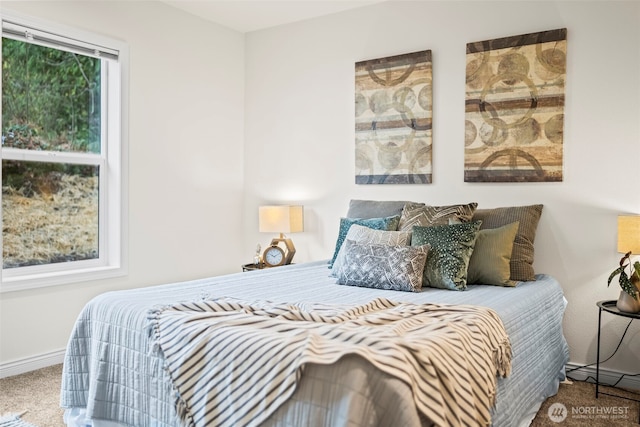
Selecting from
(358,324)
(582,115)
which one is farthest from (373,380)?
(582,115)

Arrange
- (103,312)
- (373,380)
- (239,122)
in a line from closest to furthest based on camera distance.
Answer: (373,380) < (103,312) < (239,122)

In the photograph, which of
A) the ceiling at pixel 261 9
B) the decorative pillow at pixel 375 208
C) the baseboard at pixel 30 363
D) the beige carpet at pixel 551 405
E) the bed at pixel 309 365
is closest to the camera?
the bed at pixel 309 365

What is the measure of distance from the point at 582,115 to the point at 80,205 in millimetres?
3402

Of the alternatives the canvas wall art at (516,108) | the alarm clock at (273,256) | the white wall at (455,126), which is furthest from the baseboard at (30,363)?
the canvas wall art at (516,108)

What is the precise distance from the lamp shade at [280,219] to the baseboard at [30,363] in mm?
1737

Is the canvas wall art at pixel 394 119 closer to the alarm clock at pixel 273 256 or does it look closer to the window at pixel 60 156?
the alarm clock at pixel 273 256

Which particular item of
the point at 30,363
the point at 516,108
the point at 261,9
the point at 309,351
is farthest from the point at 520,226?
the point at 30,363

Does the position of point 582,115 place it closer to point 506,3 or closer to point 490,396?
point 506,3

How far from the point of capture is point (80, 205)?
147 inches

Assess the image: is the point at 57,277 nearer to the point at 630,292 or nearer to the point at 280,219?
the point at 280,219

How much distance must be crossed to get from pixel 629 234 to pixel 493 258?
2.35ft

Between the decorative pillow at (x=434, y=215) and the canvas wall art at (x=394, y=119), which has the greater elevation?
the canvas wall art at (x=394, y=119)

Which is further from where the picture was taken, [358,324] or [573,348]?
[573,348]

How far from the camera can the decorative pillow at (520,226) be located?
3129 mm
